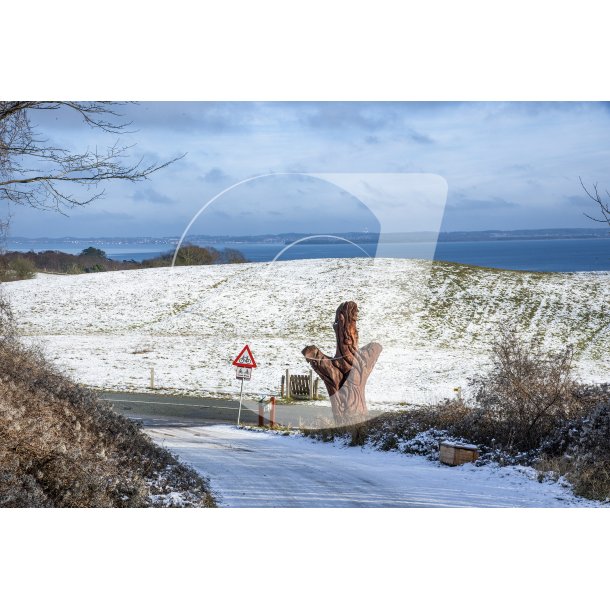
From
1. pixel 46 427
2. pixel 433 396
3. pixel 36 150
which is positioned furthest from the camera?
pixel 433 396

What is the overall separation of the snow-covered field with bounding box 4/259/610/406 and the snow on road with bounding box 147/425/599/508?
0.30 metres

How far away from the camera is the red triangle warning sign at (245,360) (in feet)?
12.7

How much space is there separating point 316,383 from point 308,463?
464 millimetres

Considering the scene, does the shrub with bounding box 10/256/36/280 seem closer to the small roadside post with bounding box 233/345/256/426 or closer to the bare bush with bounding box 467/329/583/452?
the small roadside post with bounding box 233/345/256/426

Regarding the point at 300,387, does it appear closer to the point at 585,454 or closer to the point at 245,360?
the point at 245,360

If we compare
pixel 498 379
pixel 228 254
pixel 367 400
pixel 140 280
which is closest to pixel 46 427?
pixel 140 280

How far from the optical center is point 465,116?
3805 mm

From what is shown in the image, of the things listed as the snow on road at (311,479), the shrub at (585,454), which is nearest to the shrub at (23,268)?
the snow on road at (311,479)

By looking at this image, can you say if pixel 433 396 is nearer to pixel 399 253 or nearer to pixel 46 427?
pixel 399 253

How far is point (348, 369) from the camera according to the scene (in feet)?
12.9

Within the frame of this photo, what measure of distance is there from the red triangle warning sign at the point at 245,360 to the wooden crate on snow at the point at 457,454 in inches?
55.6

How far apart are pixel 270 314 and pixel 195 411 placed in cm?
66

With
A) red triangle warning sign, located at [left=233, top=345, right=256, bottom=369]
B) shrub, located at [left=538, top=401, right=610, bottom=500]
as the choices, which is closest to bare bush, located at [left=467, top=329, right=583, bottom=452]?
shrub, located at [left=538, top=401, right=610, bottom=500]

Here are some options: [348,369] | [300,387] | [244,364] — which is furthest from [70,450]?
[348,369]
